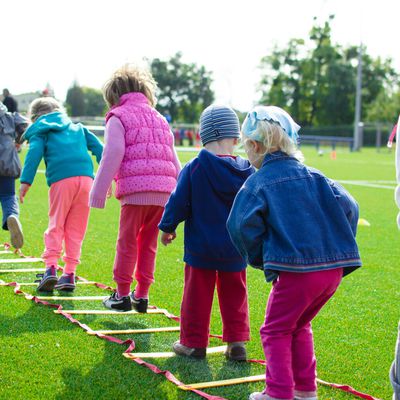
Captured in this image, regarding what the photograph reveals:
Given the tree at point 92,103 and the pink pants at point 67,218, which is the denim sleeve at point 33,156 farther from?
A: the tree at point 92,103

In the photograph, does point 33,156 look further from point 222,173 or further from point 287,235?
point 287,235

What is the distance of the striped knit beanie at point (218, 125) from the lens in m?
4.43

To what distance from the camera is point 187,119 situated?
85.6 metres

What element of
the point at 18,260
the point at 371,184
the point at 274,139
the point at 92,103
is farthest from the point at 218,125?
the point at 92,103

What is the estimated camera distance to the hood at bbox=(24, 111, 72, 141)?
6.07 m

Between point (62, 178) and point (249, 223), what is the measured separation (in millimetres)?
3046

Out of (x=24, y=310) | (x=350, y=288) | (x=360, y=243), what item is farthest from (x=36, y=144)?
(x=360, y=243)

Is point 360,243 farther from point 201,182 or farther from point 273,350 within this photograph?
point 273,350

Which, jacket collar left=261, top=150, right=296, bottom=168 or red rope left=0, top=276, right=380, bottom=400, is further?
red rope left=0, top=276, right=380, bottom=400

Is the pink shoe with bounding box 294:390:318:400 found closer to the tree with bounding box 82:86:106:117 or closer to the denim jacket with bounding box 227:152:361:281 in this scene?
the denim jacket with bounding box 227:152:361:281

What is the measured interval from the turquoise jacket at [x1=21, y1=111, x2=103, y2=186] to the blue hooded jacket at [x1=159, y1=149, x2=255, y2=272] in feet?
6.30

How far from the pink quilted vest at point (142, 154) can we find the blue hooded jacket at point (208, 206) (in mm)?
952

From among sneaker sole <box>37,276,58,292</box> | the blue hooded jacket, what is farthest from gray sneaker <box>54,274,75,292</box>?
the blue hooded jacket

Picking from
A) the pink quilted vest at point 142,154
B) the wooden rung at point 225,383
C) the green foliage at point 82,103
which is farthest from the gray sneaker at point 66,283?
the green foliage at point 82,103
